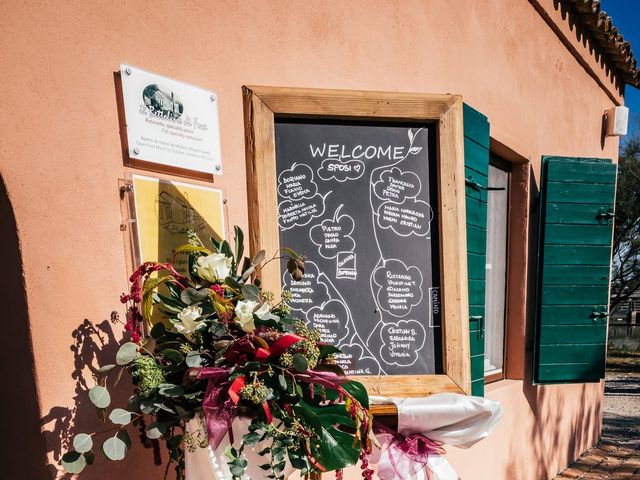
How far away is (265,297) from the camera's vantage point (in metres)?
1.41

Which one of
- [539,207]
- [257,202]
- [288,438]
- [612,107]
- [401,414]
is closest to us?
[288,438]

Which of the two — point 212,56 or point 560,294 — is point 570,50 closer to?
point 560,294

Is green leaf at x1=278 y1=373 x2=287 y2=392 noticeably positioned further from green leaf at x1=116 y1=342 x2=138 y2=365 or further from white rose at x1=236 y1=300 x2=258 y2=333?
green leaf at x1=116 y1=342 x2=138 y2=365

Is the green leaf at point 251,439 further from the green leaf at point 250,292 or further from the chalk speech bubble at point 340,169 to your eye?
the chalk speech bubble at point 340,169

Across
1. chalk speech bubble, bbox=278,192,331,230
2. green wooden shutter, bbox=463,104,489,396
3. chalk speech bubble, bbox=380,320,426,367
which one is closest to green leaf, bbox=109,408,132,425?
chalk speech bubble, bbox=278,192,331,230

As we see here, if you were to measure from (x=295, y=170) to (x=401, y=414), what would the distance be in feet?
3.16

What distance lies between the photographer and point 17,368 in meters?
1.48

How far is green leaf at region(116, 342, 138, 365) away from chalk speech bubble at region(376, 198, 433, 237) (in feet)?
3.51

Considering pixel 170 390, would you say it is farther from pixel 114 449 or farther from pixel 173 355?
pixel 114 449

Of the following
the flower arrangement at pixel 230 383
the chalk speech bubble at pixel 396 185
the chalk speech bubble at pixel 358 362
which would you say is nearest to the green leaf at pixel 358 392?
the flower arrangement at pixel 230 383

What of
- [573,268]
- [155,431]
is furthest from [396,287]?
[573,268]

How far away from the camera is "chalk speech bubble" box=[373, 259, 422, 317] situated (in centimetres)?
202

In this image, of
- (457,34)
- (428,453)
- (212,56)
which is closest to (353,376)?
(428,453)

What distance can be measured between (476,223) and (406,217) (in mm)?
1171
